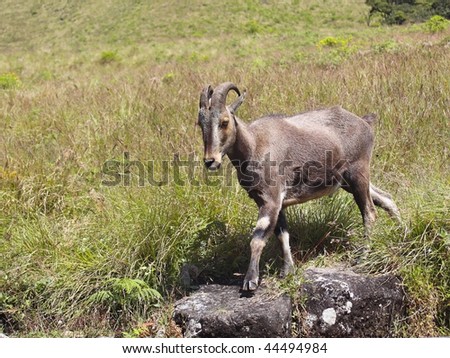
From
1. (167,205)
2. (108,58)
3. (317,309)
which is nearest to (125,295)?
(167,205)

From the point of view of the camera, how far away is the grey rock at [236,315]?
471 centimetres

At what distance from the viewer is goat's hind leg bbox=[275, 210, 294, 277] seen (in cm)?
521

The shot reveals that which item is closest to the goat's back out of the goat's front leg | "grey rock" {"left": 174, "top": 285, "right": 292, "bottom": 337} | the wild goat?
the wild goat

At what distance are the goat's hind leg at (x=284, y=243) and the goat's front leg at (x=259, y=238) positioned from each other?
46 cm

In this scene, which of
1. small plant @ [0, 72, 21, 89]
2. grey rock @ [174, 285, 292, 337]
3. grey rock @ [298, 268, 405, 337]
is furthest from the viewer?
small plant @ [0, 72, 21, 89]

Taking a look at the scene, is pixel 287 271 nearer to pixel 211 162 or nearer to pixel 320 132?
pixel 320 132

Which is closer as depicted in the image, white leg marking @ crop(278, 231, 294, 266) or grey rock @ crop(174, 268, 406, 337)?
grey rock @ crop(174, 268, 406, 337)

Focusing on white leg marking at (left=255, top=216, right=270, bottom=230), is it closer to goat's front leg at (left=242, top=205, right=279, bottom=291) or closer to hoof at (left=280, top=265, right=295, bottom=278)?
goat's front leg at (left=242, top=205, right=279, bottom=291)

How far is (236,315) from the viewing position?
4.77 m

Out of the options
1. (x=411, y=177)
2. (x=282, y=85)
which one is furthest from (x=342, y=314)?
(x=282, y=85)

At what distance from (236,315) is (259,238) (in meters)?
0.68

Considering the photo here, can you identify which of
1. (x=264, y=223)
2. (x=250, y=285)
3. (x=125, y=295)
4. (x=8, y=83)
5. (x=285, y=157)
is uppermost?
(x=285, y=157)

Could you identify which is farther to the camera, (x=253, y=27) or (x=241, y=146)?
(x=253, y=27)

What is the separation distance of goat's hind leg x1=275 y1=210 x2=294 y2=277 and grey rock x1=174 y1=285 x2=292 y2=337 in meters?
0.29
